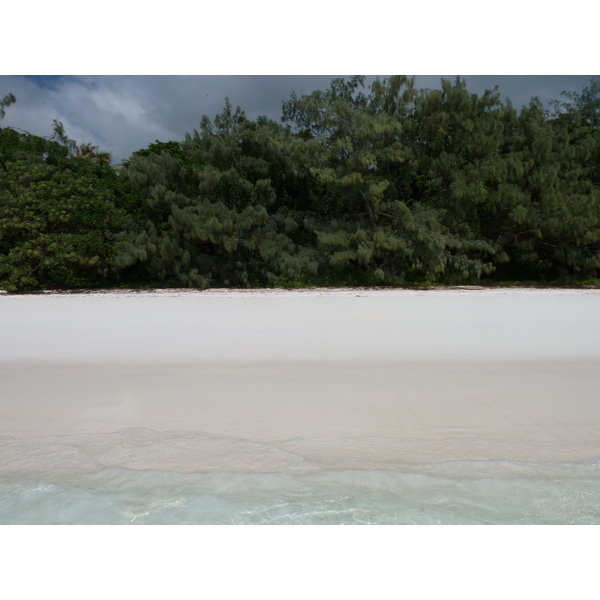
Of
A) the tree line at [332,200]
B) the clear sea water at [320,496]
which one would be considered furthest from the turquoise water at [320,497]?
the tree line at [332,200]

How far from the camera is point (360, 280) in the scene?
1379cm

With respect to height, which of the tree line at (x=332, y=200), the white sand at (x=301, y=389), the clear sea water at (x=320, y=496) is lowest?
the clear sea water at (x=320, y=496)

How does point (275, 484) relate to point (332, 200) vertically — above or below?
below

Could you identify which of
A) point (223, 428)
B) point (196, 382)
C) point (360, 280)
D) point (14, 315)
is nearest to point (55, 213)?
point (14, 315)

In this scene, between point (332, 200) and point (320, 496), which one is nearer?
point (320, 496)

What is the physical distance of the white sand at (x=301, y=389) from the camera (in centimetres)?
315

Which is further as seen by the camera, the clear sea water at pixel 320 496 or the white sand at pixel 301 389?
the white sand at pixel 301 389

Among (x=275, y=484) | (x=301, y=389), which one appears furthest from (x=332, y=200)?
(x=275, y=484)

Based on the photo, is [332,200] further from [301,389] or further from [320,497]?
[320,497]

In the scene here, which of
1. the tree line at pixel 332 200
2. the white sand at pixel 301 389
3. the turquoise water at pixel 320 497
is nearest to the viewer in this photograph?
the turquoise water at pixel 320 497

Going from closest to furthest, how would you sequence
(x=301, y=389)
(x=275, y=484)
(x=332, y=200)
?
(x=275, y=484) → (x=301, y=389) → (x=332, y=200)

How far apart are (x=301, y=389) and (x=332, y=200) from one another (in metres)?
11.3

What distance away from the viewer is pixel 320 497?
104 inches

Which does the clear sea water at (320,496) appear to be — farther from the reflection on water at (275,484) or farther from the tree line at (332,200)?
the tree line at (332,200)
